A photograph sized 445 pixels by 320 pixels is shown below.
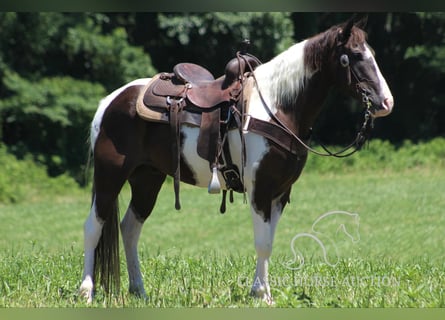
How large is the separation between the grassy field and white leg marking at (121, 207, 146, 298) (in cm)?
13

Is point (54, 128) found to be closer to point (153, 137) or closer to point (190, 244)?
point (190, 244)

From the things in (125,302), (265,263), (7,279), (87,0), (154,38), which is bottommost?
(154,38)

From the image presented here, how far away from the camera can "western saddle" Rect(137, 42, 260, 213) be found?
527 centimetres

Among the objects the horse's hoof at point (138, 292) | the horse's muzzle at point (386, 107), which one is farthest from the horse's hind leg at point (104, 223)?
the horse's muzzle at point (386, 107)

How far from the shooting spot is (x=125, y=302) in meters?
5.37

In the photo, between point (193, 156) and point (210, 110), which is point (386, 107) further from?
point (193, 156)

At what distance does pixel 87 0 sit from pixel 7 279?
3.30 meters

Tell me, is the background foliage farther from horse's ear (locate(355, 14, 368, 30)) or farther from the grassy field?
horse's ear (locate(355, 14, 368, 30))

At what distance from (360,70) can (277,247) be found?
21.5 ft

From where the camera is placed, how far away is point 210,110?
17.5 feet

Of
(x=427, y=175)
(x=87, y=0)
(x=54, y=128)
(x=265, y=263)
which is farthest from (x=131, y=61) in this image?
(x=87, y=0)

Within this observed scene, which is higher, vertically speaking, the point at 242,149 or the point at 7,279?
the point at 242,149

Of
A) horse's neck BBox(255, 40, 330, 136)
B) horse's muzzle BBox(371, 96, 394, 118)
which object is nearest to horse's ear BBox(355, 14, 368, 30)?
horse's neck BBox(255, 40, 330, 136)

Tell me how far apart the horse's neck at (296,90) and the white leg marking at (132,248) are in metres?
1.55
